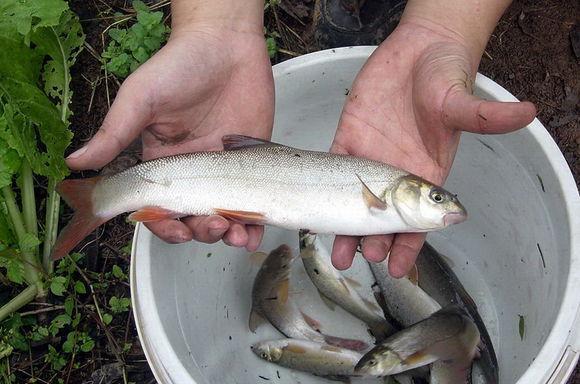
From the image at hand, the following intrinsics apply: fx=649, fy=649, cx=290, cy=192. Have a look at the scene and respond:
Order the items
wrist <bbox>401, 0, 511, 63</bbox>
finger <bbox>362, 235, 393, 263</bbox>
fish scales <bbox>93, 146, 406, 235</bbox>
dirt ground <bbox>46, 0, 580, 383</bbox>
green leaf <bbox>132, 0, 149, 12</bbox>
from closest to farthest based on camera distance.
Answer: fish scales <bbox>93, 146, 406, 235</bbox>, finger <bbox>362, 235, 393, 263</bbox>, wrist <bbox>401, 0, 511, 63</bbox>, dirt ground <bbox>46, 0, 580, 383</bbox>, green leaf <bbox>132, 0, 149, 12</bbox>

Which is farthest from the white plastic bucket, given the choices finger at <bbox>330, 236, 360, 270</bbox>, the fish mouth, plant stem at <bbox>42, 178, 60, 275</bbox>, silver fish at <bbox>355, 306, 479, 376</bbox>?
plant stem at <bbox>42, 178, 60, 275</bbox>

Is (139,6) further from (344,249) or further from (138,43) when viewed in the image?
(344,249)

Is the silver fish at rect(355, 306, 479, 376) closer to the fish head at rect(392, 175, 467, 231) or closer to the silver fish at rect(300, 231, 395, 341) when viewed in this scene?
the silver fish at rect(300, 231, 395, 341)

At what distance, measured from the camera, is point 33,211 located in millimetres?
3156

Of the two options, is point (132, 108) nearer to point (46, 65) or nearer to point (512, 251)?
point (46, 65)

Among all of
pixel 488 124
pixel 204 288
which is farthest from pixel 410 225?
pixel 204 288

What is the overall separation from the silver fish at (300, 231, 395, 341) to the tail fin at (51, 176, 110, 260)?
3.62 ft

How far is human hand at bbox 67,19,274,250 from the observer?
217 cm

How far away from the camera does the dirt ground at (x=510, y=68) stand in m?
3.34

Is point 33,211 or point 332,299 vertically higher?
point 33,211

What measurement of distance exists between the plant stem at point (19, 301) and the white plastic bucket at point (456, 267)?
2.91 ft

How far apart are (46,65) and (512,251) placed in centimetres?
254

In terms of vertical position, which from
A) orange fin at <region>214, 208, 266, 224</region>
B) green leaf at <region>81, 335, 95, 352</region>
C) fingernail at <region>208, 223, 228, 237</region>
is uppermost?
orange fin at <region>214, 208, 266, 224</region>

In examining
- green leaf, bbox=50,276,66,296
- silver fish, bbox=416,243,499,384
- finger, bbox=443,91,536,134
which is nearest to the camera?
finger, bbox=443,91,536,134
